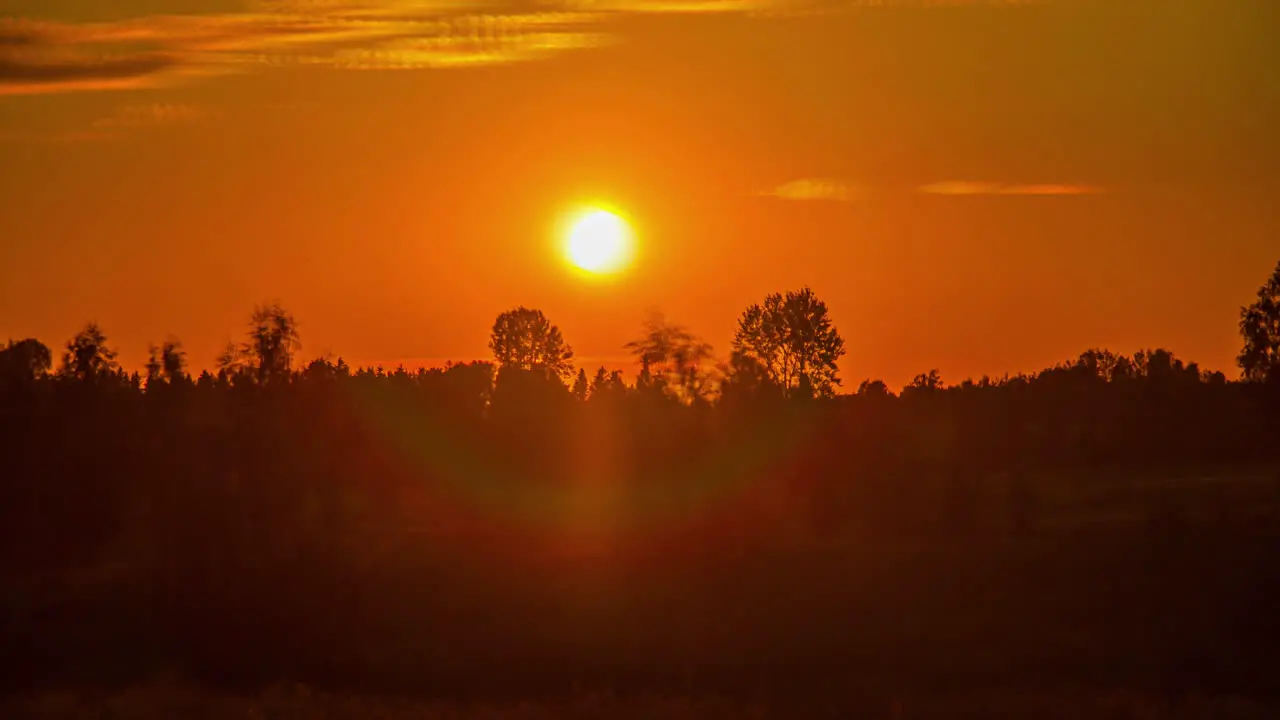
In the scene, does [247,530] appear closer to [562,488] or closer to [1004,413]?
[562,488]

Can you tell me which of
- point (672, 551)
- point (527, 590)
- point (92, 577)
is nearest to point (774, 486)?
point (672, 551)

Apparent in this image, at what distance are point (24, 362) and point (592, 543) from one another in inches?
1866

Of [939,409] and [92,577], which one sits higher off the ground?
[939,409]

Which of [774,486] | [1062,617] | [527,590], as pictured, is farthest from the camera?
[774,486]

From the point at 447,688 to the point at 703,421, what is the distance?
34.5m

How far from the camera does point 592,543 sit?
87.5 metres

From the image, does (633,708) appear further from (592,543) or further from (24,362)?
(24,362)

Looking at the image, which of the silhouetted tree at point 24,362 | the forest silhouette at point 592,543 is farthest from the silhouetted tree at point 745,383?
the silhouetted tree at point 24,362

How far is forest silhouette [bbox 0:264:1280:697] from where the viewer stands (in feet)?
234

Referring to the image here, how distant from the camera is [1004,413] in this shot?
14000cm

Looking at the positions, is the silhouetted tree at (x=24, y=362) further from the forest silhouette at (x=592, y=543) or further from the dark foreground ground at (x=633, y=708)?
the dark foreground ground at (x=633, y=708)

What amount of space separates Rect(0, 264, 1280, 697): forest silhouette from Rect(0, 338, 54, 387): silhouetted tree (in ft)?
2.60

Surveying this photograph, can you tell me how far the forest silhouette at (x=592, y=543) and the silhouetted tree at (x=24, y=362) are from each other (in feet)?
2.60

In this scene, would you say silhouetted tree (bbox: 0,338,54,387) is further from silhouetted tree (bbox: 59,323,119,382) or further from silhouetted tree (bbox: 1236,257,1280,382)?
silhouetted tree (bbox: 1236,257,1280,382)
